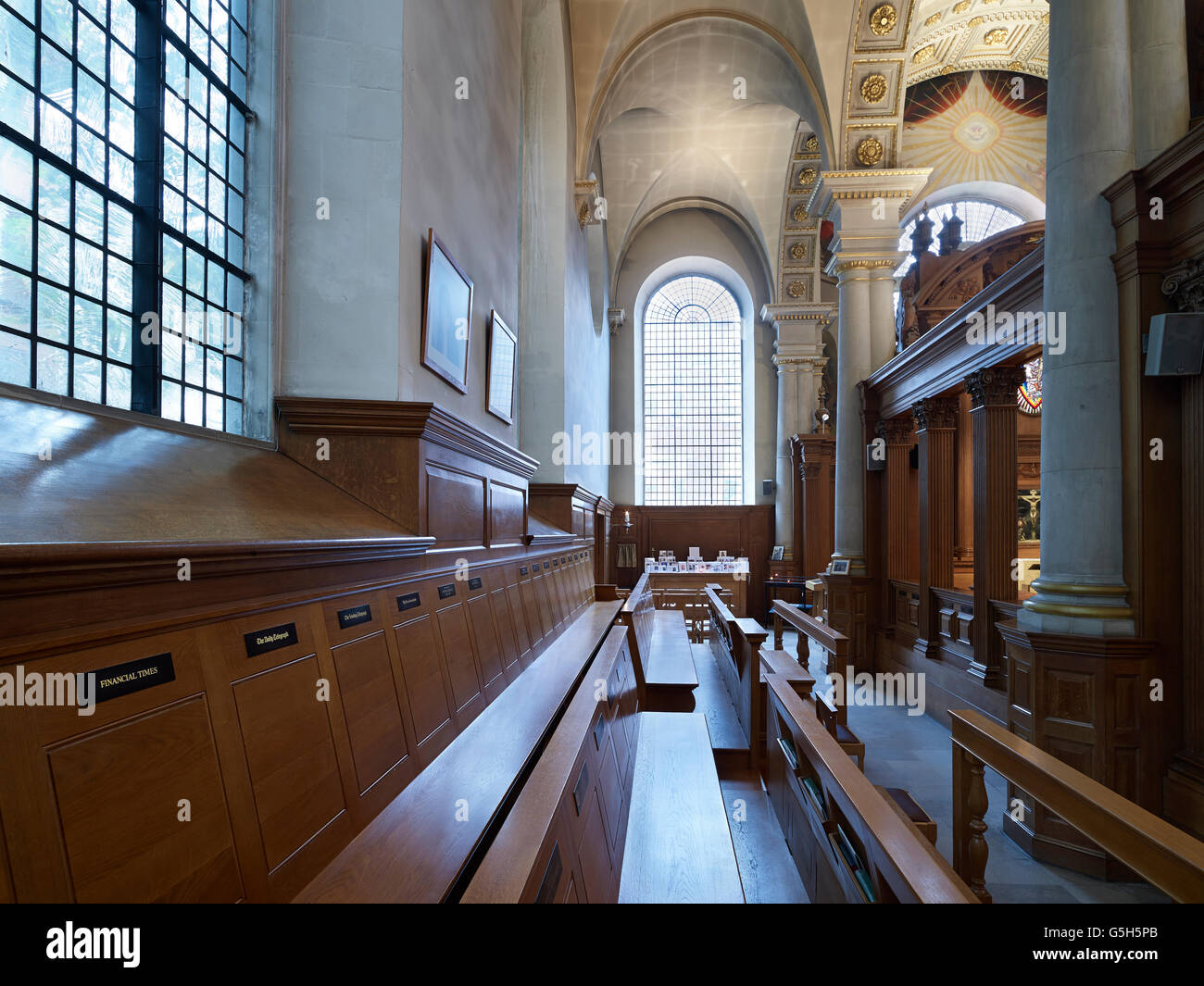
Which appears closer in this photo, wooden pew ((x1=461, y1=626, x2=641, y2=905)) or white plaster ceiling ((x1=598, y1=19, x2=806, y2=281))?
wooden pew ((x1=461, y1=626, x2=641, y2=905))

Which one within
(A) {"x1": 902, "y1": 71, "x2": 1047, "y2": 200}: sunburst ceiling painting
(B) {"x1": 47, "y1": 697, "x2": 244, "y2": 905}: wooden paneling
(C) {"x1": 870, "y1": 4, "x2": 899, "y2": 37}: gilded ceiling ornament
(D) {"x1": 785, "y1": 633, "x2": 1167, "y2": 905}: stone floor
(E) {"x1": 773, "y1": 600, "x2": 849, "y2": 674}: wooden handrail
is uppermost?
(A) {"x1": 902, "y1": 71, "x2": 1047, "y2": 200}: sunburst ceiling painting

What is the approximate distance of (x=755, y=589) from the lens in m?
16.0

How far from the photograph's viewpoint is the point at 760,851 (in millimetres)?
2980

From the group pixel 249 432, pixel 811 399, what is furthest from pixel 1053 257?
pixel 811 399

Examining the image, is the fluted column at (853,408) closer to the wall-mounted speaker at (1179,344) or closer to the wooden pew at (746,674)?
the wooden pew at (746,674)

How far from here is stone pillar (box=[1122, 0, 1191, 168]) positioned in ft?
12.6

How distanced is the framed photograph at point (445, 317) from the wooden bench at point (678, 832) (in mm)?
2348

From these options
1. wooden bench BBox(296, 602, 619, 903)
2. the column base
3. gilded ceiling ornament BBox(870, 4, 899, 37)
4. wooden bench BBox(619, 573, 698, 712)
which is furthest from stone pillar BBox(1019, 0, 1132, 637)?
gilded ceiling ornament BBox(870, 4, 899, 37)

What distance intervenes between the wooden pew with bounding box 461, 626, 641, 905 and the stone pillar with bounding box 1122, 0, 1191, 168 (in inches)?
169

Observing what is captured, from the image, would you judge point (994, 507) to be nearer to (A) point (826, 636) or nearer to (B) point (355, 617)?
(A) point (826, 636)

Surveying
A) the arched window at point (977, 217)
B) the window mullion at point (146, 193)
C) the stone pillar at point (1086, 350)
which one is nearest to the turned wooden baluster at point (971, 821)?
the stone pillar at point (1086, 350)

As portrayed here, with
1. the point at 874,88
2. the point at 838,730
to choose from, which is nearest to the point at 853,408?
the point at 874,88

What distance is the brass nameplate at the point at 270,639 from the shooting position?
67.4 inches

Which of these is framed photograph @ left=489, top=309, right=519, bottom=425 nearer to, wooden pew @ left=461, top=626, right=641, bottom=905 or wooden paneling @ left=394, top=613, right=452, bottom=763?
wooden paneling @ left=394, top=613, right=452, bottom=763
